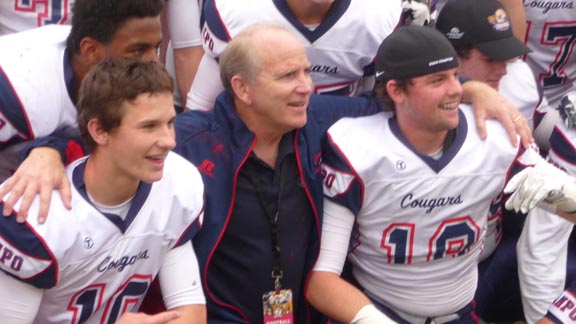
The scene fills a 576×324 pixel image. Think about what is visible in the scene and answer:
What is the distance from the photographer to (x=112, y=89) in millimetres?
2793

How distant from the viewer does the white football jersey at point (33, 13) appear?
366 cm

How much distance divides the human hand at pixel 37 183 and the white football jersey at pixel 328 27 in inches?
37.0

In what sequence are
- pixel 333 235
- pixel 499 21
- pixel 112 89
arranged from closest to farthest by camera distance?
pixel 112 89 → pixel 333 235 → pixel 499 21

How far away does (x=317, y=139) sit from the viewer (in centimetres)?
338

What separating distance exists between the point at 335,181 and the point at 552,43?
1.61 m

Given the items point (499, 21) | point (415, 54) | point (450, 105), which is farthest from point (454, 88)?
point (499, 21)

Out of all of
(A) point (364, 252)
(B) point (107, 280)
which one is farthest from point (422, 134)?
(B) point (107, 280)

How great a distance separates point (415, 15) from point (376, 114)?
0.51 m

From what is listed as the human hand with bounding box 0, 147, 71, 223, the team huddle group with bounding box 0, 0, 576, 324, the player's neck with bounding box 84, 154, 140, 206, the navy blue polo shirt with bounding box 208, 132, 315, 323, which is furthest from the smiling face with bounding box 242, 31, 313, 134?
the human hand with bounding box 0, 147, 71, 223

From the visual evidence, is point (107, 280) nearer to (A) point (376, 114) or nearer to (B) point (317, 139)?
(B) point (317, 139)

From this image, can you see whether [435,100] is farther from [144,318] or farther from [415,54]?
[144,318]

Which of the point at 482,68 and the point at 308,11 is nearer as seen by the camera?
the point at 308,11

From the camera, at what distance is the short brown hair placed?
2.79 metres

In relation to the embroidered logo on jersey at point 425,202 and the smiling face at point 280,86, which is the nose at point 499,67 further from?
the smiling face at point 280,86
